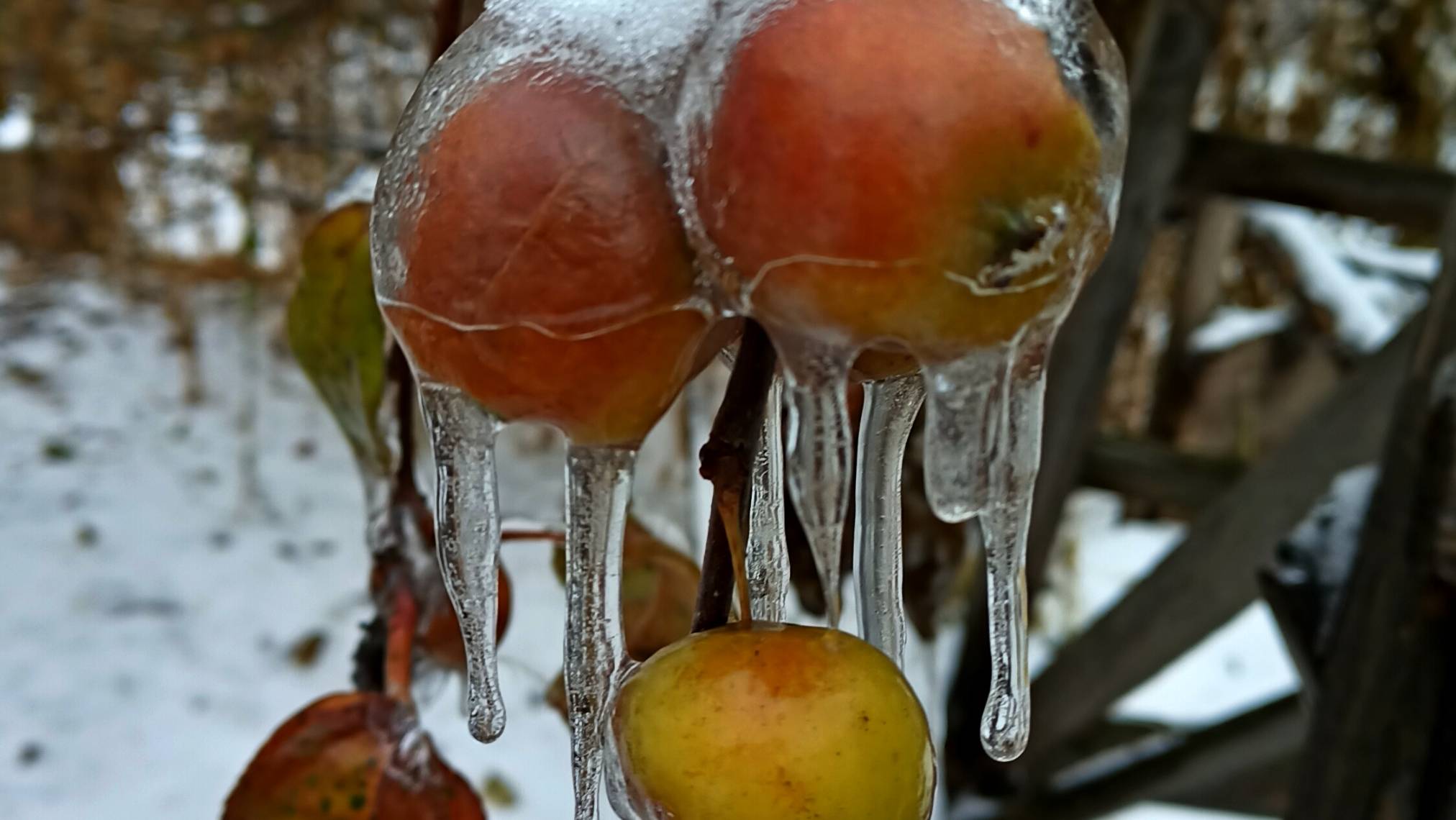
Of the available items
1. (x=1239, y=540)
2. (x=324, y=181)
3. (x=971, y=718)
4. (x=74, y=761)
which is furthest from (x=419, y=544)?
(x=324, y=181)

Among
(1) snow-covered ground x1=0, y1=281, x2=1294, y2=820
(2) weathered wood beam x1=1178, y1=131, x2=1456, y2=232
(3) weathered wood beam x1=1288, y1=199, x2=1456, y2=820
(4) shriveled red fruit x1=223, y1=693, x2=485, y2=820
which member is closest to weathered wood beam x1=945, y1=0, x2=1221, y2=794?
(2) weathered wood beam x1=1178, y1=131, x2=1456, y2=232

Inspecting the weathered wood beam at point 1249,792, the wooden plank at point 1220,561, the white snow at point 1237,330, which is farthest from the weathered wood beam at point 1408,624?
the white snow at point 1237,330

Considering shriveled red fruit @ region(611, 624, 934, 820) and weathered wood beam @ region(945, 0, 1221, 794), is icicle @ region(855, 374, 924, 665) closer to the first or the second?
shriveled red fruit @ region(611, 624, 934, 820)

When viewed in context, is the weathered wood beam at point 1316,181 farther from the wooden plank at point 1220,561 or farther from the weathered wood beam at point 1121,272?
the wooden plank at point 1220,561

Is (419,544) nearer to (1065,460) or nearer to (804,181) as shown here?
(804,181)

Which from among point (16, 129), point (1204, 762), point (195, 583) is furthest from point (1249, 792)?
point (16, 129)
